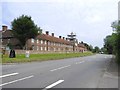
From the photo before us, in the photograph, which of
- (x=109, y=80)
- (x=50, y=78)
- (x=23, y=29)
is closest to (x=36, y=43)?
(x=23, y=29)

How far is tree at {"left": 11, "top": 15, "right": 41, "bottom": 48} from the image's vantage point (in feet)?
260

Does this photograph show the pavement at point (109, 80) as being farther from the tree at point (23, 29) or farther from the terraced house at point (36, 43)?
the terraced house at point (36, 43)

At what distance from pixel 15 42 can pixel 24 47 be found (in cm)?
611

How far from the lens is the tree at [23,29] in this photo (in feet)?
260

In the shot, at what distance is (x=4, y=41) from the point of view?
9506cm

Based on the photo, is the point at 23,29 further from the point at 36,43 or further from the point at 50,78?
the point at 50,78

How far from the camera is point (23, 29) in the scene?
80.8 meters

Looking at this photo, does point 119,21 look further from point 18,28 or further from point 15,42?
point 15,42

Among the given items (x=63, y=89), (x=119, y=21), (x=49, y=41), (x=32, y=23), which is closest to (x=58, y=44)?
(x=49, y=41)

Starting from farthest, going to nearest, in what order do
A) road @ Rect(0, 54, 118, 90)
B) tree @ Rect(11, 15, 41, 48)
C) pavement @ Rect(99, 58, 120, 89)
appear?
tree @ Rect(11, 15, 41, 48) → pavement @ Rect(99, 58, 120, 89) → road @ Rect(0, 54, 118, 90)

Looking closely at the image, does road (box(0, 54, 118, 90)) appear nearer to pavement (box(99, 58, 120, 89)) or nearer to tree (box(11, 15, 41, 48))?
pavement (box(99, 58, 120, 89))

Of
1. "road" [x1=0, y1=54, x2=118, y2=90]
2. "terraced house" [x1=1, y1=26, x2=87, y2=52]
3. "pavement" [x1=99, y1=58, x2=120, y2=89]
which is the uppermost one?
"terraced house" [x1=1, y1=26, x2=87, y2=52]

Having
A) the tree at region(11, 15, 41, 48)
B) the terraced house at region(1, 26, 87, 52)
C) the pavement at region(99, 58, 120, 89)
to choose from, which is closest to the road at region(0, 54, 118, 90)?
the pavement at region(99, 58, 120, 89)

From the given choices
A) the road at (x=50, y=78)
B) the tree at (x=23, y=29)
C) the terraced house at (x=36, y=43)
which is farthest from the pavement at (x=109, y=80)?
the terraced house at (x=36, y=43)
